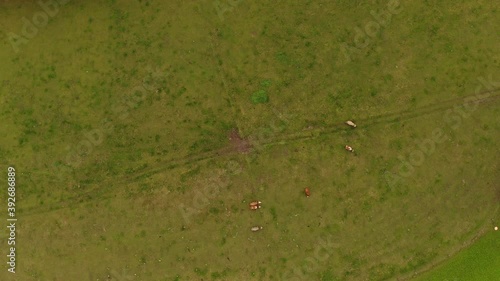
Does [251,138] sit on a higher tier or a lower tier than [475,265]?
higher

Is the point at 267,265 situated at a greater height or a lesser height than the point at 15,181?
lesser

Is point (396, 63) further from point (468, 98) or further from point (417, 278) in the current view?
point (417, 278)

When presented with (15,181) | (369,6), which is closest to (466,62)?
(369,6)

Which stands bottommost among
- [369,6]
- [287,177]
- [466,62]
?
[287,177]

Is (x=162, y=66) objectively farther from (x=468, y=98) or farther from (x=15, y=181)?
(x=468, y=98)

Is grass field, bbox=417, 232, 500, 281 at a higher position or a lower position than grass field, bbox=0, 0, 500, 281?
lower

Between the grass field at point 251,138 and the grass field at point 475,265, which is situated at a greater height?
the grass field at point 251,138

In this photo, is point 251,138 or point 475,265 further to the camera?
point 251,138
